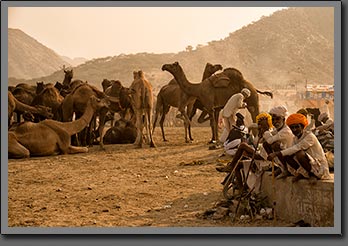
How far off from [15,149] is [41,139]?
685 mm

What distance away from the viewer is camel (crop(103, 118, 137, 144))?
52.7 ft

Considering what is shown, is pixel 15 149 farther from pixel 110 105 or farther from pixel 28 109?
pixel 110 105

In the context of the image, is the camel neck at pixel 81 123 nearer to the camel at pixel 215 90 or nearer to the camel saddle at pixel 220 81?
the camel at pixel 215 90

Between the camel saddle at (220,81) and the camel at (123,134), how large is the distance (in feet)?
8.23

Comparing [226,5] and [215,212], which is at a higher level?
[226,5]

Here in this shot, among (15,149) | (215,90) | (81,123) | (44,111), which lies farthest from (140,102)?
(15,149)

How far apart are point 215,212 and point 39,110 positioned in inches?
332

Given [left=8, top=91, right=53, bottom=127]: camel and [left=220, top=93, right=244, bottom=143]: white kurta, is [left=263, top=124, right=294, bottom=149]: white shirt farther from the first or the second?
[left=8, top=91, right=53, bottom=127]: camel

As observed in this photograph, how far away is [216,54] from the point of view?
4788 centimetres

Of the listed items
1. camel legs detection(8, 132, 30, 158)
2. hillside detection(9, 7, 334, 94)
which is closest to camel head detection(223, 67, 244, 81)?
camel legs detection(8, 132, 30, 158)

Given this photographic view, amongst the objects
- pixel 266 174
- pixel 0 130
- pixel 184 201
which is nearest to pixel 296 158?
pixel 266 174

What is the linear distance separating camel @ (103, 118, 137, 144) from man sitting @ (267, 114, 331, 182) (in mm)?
9339

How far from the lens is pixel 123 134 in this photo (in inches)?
633

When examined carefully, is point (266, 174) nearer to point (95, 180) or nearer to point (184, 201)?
point (184, 201)
